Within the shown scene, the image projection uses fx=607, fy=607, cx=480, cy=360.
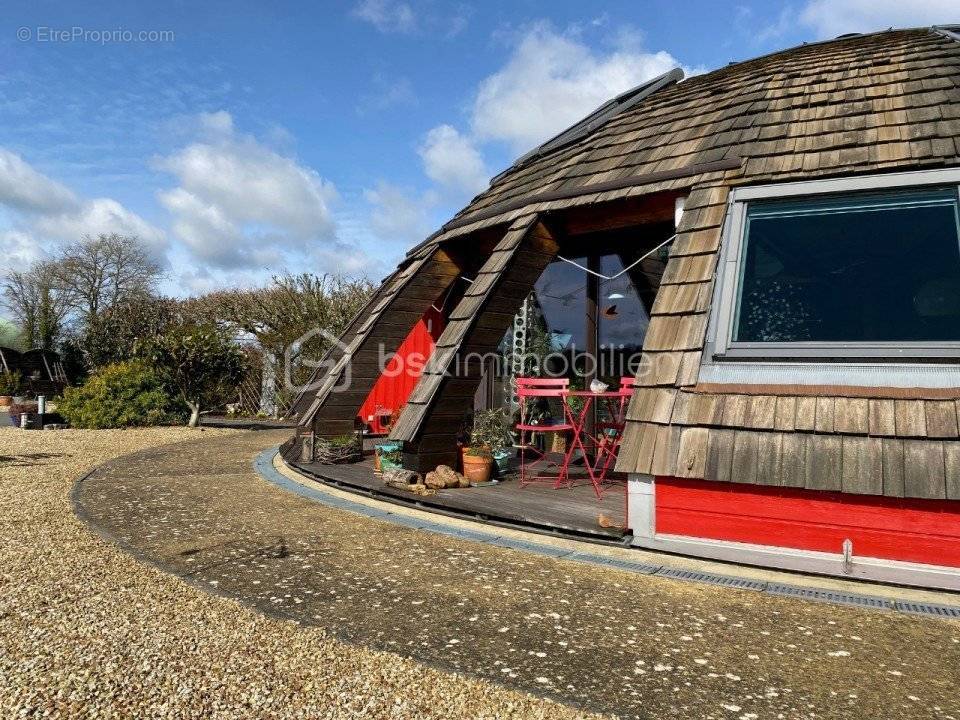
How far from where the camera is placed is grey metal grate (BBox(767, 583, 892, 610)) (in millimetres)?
3555

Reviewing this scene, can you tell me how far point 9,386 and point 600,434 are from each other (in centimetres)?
2377

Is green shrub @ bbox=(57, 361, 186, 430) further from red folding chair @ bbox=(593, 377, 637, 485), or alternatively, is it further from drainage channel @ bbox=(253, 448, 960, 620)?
red folding chair @ bbox=(593, 377, 637, 485)

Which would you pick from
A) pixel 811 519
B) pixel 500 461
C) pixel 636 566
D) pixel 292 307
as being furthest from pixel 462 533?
pixel 292 307

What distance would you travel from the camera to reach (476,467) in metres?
7.09

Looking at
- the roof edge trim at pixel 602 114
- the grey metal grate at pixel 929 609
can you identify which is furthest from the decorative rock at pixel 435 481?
the roof edge trim at pixel 602 114

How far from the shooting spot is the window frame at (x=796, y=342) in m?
4.19

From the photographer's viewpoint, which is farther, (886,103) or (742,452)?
(886,103)

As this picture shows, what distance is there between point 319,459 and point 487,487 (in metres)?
2.90

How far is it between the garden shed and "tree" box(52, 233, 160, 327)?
29892 millimetres

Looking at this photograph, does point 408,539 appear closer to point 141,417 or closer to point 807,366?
point 807,366

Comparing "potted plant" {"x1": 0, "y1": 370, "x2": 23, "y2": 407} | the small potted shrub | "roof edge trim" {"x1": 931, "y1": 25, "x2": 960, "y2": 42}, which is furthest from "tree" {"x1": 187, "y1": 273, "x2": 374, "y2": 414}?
"roof edge trim" {"x1": 931, "y1": 25, "x2": 960, "y2": 42}

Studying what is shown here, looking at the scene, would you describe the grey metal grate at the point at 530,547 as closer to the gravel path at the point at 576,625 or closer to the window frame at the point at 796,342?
the gravel path at the point at 576,625

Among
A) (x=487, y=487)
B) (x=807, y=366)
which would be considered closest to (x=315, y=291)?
(x=487, y=487)

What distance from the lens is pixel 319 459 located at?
8555mm
